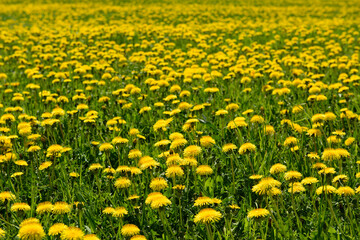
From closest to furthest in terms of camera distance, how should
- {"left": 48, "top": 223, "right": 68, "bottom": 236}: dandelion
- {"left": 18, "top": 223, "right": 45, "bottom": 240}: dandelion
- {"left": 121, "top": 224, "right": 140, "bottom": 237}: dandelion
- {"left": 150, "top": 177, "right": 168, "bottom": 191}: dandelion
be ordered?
{"left": 18, "top": 223, "right": 45, "bottom": 240}: dandelion, {"left": 48, "top": 223, "right": 68, "bottom": 236}: dandelion, {"left": 121, "top": 224, "right": 140, "bottom": 237}: dandelion, {"left": 150, "top": 177, "right": 168, "bottom": 191}: dandelion

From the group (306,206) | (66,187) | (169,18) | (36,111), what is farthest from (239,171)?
(169,18)

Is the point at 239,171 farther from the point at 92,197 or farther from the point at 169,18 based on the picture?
the point at 169,18

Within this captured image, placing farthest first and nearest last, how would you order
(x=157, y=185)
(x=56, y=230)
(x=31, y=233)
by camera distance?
(x=157, y=185), (x=56, y=230), (x=31, y=233)

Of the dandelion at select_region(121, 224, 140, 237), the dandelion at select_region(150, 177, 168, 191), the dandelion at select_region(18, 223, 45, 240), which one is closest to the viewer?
the dandelion at select_region(18, 223, 45, 240)

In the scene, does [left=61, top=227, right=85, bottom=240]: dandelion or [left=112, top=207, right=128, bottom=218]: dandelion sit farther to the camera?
[left=112, top=207, right=128, bottom=218]: dandelion

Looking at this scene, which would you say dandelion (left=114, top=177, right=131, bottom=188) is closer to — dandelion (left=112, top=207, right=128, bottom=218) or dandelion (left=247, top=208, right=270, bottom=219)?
dandelion (left=112, top=207, right=128, bottom=218)

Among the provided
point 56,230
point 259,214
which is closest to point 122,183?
point 56,230

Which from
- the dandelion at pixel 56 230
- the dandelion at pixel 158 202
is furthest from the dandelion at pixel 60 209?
the dandelion at pixel 158 202

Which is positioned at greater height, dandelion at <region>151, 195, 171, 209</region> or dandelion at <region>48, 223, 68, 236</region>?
dandelion at <region>151, 195, 171, 209</region>

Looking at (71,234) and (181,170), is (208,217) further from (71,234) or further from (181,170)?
(71,234)

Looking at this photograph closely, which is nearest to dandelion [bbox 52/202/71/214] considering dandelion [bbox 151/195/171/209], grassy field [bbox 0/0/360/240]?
grassy field [bbox 0/0/360/240]

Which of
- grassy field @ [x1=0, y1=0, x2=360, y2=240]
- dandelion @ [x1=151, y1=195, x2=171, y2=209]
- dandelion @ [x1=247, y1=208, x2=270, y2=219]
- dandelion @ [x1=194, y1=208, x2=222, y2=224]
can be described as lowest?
grassy field @ [x1=0, y1=0, x2=360, y2=240]

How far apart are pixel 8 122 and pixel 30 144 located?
0.76 meters

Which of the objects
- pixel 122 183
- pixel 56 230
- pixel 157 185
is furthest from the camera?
pixel 122 183
